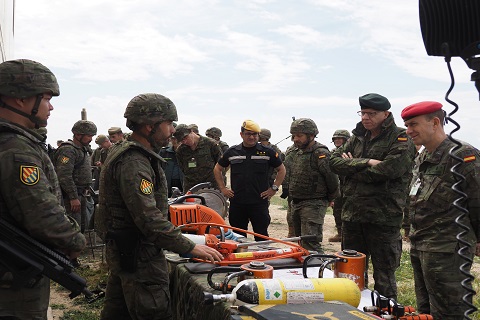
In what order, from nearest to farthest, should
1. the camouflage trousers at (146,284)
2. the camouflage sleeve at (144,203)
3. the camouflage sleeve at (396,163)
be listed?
the camouflage sleeve at (144,203), the camouflage trousers at (146,284), the camouflage sleeve at (396,163)

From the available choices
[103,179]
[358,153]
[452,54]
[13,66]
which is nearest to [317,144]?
[358,153]

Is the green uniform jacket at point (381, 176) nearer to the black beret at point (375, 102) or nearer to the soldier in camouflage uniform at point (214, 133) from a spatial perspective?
the black beret at point (375, 102)

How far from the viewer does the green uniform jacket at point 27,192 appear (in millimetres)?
2406

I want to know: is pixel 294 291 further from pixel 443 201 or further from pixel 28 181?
pixel 443 201

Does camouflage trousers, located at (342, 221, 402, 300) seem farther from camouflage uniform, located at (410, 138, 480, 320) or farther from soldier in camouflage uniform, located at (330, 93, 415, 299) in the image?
camouflage uniform, located at (410, 138, 480, 320)

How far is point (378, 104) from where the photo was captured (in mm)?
4609

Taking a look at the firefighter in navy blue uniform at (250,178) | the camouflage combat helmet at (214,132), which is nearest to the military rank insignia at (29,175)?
the firefighter in navy blue uniform at (250,178)

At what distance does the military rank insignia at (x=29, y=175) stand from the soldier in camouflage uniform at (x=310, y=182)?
4.73 meters

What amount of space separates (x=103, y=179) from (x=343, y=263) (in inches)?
65.1

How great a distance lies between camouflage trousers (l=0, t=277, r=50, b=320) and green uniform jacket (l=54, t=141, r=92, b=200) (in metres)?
4.86

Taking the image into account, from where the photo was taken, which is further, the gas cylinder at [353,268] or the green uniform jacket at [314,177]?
the green uniform jacket at [314,177]

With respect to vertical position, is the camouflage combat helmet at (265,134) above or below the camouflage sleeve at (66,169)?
above

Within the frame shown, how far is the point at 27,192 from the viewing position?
7.93 ft

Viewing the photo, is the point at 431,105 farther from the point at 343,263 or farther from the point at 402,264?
the point at 402,264
